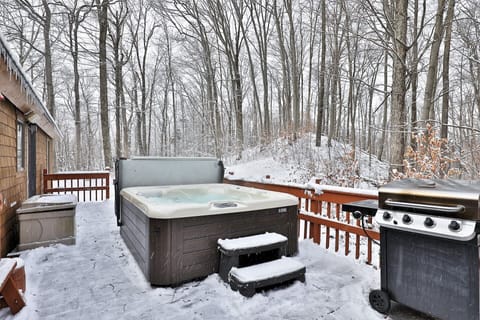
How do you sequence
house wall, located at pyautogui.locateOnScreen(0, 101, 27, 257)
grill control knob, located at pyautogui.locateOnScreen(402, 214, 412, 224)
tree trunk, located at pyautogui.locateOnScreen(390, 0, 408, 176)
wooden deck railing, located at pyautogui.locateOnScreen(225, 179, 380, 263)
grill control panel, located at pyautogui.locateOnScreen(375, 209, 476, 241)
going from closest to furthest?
grill control panel, located at pyautogui.locateOnScreen(375, 209, 476, 241)
grill control knob, located at pyautogui.locateOnScreen(402, 214, 412, 224)
wooden deck railing, located at pyautogui.locateOnScreen(225, 179, 380, 263)
house wall, located at pyautogui.locateOnScreen(0, 101, 27, 257)
tree trunk, located at pyautogui.locateOnScreen(390, 0, 408, 176)

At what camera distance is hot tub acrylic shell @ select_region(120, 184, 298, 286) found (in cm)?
230

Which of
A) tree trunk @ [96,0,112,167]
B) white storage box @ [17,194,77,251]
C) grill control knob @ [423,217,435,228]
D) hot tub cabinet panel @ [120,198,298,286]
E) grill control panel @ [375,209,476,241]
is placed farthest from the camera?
tree trunk @ [96,0,112,167]

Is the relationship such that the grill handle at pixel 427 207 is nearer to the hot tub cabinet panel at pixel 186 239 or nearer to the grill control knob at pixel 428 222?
the grill control knob at pixel 428 222

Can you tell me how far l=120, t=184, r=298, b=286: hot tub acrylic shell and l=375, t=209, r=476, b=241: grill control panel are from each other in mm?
1207

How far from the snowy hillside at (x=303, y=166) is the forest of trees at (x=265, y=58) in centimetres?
45

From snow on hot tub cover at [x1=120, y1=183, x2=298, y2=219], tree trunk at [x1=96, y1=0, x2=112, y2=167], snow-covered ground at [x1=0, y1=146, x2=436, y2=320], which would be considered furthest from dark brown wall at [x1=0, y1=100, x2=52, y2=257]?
tree trunk at [x1=96, y1=0, x2=112, y2=167]

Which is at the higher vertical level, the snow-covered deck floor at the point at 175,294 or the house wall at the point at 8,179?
the house wall at the point at 8,179

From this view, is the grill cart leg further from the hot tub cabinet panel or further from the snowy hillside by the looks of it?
the snowy hillside

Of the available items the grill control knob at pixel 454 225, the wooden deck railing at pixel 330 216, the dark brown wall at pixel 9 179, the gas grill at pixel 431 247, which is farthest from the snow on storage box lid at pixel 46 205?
the grill control knob at pixel 454 225

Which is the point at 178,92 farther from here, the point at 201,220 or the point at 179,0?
the point at 201,220

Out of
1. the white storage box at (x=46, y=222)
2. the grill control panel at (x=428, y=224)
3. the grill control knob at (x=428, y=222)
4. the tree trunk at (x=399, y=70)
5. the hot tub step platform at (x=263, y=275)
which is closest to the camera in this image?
the grill control panel at (x=428, y=224)

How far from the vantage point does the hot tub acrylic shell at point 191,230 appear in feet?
7.55

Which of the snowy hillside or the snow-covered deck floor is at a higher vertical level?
the snowy hillside

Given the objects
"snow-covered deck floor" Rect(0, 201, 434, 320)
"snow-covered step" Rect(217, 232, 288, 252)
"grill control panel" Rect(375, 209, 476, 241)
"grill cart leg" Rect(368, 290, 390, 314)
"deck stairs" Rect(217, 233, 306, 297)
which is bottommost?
"snow-covered deck floor" Rect(0, 201, 434, 320)
